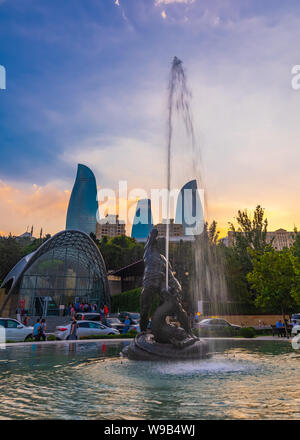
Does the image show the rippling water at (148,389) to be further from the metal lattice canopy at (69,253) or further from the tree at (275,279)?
the metal lattice canopy at (69,253)

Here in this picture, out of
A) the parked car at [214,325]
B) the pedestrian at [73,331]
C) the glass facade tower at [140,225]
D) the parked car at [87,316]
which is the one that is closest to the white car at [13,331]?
the pedestrian at [73,331]

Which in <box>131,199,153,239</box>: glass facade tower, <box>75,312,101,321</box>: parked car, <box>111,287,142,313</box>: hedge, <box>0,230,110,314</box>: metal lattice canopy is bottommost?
<box>75,312,101,321</box>: parked car

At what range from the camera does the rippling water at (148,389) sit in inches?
220

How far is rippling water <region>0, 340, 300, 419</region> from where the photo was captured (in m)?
5.59

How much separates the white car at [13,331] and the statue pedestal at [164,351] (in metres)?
10.1

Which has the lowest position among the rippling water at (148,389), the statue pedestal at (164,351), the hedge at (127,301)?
the rippling water at (148,389)

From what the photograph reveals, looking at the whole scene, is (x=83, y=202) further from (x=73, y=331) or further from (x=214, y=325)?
(x=73, y=331)

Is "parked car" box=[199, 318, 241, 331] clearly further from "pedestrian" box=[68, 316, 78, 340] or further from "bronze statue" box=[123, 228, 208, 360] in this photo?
"bronze statue" box=[123, 228, 208, 360]

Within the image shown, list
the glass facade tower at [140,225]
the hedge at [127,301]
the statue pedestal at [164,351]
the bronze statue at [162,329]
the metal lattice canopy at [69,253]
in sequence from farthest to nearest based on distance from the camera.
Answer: the glass facade tower at [140,225], the hedge at [127,301], the metal lattice canopy at [69,253], the bronze statue at [162,329], the statue pedestal at [164,351]

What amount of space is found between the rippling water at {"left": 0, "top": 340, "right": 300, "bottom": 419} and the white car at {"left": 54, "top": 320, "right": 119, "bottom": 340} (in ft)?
30.1

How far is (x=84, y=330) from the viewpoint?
22062 millimetres

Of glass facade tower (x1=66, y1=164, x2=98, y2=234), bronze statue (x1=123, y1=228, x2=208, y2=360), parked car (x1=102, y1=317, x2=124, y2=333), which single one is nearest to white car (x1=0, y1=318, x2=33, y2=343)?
parked car (x1=102, y1=317, x2=124, y2=333)

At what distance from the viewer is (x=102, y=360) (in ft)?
39.8
